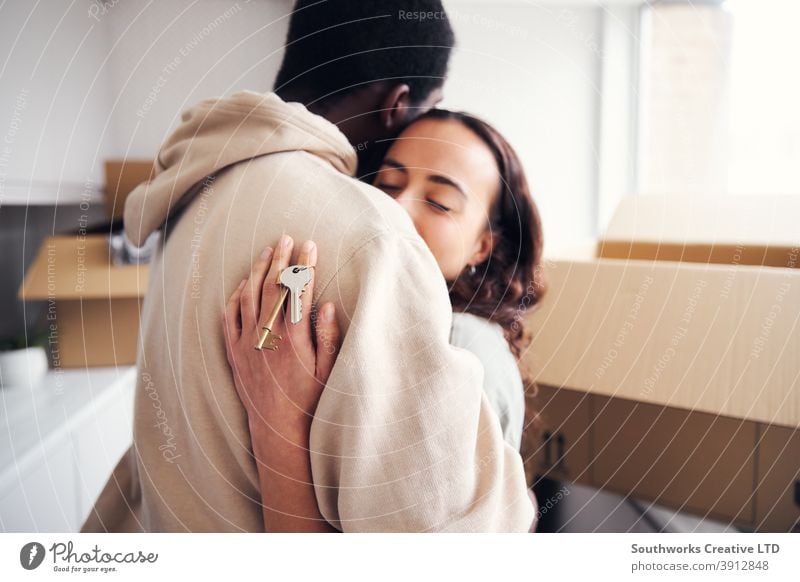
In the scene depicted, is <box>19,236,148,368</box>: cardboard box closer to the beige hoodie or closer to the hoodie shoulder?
the beige hoodie

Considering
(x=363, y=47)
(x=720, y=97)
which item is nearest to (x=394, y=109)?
(x=363, y=47)

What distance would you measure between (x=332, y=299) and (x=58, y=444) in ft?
1.04

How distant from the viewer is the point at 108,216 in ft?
1.43

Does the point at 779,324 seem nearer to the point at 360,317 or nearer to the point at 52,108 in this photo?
the point at 360,317

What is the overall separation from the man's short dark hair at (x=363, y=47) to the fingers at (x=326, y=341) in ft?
0.52

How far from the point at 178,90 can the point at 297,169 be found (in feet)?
0.46

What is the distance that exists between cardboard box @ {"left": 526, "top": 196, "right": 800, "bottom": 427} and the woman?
4cm

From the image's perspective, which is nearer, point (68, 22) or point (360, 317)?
point (360, 317)

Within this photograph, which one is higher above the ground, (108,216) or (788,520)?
(108,216)

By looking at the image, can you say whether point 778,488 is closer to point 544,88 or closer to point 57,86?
point 544,88

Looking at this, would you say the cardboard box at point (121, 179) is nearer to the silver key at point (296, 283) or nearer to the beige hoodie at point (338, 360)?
the beige hoodie at point (338, 360)

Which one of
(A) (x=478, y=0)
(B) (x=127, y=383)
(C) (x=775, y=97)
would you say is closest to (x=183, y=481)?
(B) (x=127, y=383)

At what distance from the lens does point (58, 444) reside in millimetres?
484

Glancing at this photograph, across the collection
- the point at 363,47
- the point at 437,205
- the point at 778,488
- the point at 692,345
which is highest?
the point at 363,47
